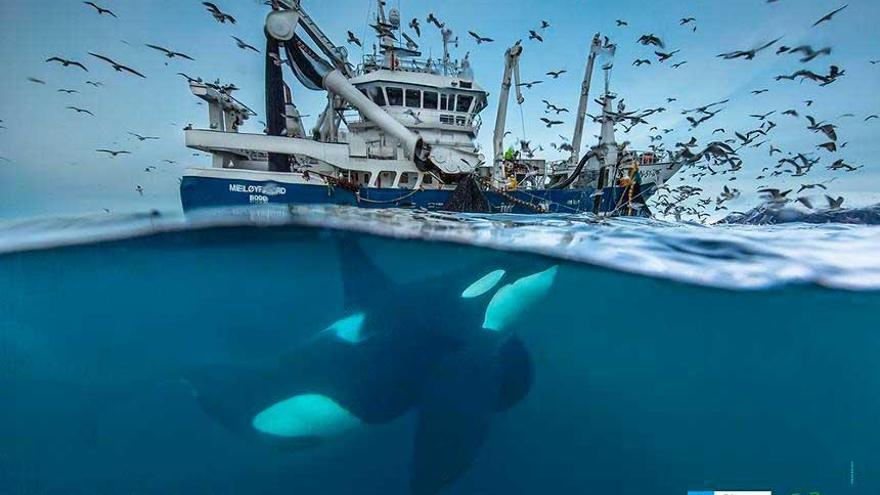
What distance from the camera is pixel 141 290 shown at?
845 cm

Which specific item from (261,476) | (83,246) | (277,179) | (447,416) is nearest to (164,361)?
(83,246)

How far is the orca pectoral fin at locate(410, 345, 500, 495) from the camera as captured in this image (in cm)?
482

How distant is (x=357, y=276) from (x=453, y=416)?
4523 mm

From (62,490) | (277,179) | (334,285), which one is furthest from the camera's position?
(277,179)

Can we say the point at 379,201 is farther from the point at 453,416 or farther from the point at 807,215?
the point at 807,215

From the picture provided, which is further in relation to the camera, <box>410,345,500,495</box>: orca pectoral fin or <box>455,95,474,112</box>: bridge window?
<box>455,95,474,112</box>: bridge window

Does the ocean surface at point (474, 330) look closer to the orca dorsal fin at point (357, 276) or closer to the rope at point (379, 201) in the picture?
the orca dorsal fin at point (357, 276)

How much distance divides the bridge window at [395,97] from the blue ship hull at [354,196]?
22.1ft

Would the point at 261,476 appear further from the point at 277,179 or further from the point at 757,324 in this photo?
the point at 277,179

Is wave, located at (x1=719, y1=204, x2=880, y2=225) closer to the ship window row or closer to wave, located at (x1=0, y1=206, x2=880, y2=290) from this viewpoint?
wave, located at (x1=0, y1=206, x2=880, y2=290)

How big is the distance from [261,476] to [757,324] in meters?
10.8

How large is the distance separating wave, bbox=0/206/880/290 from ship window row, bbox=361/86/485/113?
1474cm

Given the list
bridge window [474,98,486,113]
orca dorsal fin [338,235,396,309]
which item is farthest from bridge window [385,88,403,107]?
orca dorsal fin [338,235,396,309]

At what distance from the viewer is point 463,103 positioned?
21.8m
